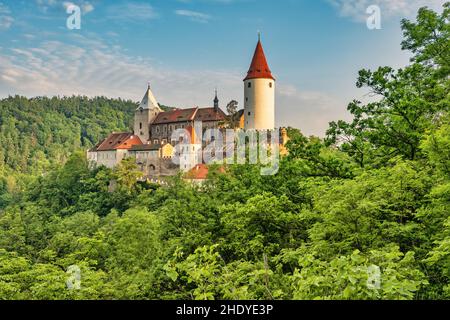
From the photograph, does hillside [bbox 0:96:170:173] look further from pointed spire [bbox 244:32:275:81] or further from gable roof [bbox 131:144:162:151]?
pointed spire [bbox 244:32:275:81]

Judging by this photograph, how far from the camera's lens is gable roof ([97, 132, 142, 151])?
53250 mm

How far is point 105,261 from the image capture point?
17.9m

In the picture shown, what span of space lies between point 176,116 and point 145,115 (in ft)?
13.1

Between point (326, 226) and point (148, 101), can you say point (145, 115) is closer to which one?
point (148, 101)

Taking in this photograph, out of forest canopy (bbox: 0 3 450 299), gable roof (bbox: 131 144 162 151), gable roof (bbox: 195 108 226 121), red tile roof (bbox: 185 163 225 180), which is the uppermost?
gable roof (bbox: 195 108 226 121)

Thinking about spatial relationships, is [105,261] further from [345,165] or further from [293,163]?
[345,165]

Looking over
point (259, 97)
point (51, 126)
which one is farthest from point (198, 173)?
point (51, 126)

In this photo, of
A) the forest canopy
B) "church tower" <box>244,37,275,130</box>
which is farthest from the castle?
the forest canopy

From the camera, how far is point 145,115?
58781mm

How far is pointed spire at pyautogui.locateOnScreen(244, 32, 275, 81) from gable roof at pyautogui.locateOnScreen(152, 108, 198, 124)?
9442 mm

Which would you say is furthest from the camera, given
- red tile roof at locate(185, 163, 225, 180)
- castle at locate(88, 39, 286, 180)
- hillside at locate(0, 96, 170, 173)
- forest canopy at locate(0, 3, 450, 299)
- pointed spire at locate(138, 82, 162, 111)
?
hillside at locate(0, 96, 170, 173)
